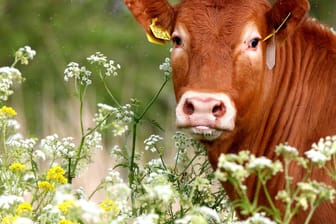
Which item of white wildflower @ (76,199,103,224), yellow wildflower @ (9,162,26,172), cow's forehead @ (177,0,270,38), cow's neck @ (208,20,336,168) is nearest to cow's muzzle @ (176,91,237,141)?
cow's neck @ (208,20,336,168)

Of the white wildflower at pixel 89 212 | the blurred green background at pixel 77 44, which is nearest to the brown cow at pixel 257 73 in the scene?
the white wildflower at pixel 89 212

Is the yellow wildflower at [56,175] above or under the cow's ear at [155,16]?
under

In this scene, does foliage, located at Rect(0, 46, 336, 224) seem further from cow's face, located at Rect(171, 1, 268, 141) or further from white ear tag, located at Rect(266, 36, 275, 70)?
white ear tag, located at Rect(266, 36, 275, 70)

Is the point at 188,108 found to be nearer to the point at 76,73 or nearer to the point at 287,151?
the point at 76,73

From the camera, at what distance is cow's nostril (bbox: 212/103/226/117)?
8.22 metres

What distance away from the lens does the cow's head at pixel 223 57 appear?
8273 millimetres

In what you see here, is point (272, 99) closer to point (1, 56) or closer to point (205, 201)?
point (205, 201)

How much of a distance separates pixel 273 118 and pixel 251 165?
7.57ft

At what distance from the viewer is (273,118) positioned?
29.2ft

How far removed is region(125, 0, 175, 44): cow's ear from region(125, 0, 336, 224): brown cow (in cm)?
2

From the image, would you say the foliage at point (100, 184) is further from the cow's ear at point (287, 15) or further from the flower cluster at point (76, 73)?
the cow's ear at point (287, 15)

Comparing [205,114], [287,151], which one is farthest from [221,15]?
[287,151]

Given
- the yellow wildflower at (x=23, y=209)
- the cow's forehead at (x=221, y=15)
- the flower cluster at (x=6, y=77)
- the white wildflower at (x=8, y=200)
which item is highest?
Result: the cow's forehead at (x=221, y=15)

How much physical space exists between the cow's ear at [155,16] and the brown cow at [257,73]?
0.05 ft
